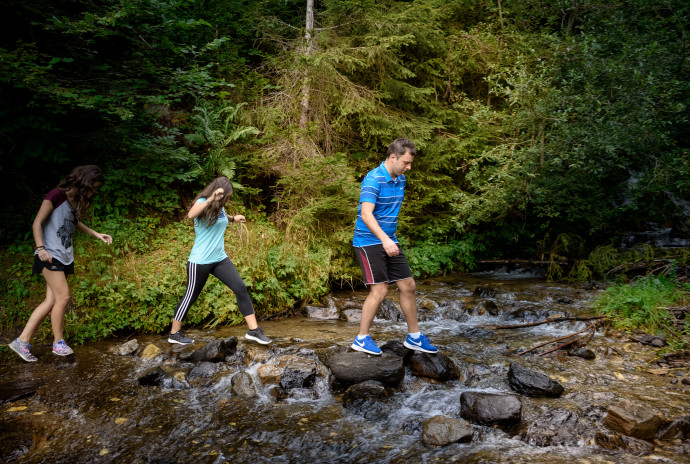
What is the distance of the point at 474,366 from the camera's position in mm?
5340

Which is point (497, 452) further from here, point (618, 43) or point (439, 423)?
point (618, 43)

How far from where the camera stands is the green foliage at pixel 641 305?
6.47 m

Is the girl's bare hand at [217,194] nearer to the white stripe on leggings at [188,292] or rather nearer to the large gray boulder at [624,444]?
the white stripe on leggings at [188,292]

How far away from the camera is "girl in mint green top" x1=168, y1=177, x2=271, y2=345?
533cm

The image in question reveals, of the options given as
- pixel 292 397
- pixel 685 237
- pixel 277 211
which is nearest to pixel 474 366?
pixel 292 397

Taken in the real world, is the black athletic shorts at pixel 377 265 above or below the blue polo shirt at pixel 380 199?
below

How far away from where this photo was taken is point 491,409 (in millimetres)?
4078

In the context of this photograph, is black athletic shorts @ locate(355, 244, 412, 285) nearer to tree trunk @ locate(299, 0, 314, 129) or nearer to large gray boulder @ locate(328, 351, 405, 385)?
large gray boulder @ locate(328, 351, 405, 385)

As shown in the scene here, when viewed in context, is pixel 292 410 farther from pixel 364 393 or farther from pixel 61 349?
pixel 61 349

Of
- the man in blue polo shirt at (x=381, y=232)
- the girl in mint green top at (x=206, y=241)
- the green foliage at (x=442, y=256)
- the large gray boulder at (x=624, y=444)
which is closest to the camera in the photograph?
the large gray boulder at (x=624, y=444)

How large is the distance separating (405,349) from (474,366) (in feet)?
2.96

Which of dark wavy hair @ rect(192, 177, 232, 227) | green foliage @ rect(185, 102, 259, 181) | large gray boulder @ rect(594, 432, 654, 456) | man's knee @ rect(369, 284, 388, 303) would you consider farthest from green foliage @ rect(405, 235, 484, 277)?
large gray boulder @ rect(594, 432, 654, 456)

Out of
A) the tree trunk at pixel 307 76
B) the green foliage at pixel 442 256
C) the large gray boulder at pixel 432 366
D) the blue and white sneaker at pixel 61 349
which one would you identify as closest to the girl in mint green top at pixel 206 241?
the blue and white sneaker at pixel 61 349

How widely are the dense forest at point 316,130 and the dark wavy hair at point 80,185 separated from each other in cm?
192
